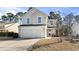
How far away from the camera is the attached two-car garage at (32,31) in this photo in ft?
39.9

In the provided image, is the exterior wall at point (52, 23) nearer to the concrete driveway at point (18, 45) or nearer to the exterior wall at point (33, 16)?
the exterior wall at point (33, 16)

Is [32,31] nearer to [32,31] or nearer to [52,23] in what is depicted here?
[32,31]

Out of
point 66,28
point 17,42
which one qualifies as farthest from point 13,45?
point 66,28

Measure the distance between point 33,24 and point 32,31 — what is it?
0.11 m

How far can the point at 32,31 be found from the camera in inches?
480

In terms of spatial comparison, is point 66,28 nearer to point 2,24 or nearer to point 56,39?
point 56,39

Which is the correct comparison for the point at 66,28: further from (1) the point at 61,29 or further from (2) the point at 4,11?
(2) the point at 4,11

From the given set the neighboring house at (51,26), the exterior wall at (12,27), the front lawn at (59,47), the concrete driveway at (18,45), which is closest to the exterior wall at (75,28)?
the front lawn at (59,47)

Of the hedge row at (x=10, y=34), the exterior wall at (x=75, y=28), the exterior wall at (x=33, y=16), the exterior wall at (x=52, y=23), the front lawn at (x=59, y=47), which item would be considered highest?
the exterior wall at (x=33, y=16)

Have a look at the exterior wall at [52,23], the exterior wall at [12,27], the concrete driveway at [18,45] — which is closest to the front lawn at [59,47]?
the concrete driveway at [18,45]

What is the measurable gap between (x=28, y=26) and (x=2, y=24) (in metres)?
0.39

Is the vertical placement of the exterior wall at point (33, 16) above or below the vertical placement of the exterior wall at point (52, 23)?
above

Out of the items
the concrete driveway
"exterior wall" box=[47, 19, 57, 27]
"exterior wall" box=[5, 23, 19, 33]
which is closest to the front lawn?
the concrete driveway
